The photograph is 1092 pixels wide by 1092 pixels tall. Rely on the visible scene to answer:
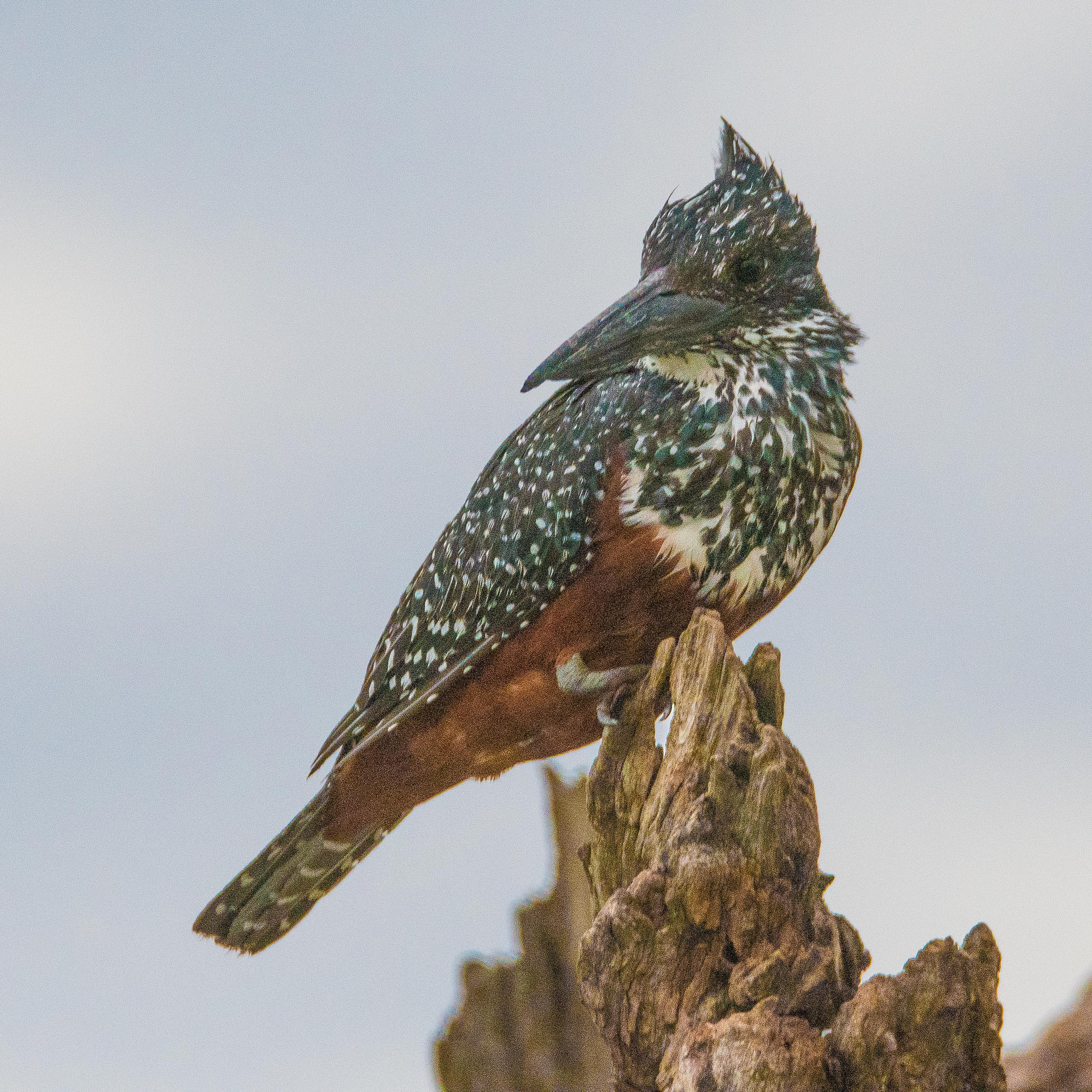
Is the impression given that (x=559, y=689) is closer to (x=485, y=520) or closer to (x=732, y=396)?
(x=485, y=520)

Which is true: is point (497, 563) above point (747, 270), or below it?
below

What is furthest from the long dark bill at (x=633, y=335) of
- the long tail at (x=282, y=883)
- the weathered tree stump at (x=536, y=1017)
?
the weathered tree stump at (x=536, y=1017)

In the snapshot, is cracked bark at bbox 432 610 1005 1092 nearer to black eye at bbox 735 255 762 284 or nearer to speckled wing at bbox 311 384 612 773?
speckled wing at bbox 311 384 612 773

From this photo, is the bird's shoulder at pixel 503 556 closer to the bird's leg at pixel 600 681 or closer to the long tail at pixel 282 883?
the bird's leg at pixel 600 681

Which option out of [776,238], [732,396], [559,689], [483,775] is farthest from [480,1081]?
[776,238]

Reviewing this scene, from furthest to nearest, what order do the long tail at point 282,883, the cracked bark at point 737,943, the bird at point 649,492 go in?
the long tail at point 282,883, the bird at point 649,492, the cracked bark at point 737,943

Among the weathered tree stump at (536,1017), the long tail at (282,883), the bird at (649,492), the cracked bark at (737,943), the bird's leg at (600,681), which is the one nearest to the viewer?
the cracked bark at (737,943)

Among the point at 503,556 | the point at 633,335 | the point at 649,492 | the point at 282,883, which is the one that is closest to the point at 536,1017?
the point at 282,883

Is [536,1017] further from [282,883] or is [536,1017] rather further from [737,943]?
[737,943]
